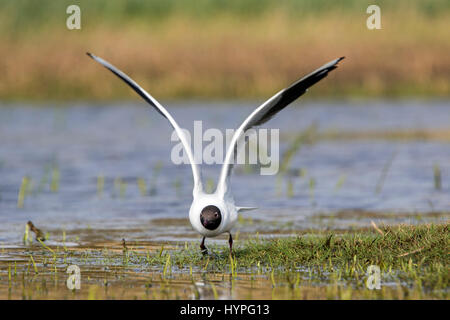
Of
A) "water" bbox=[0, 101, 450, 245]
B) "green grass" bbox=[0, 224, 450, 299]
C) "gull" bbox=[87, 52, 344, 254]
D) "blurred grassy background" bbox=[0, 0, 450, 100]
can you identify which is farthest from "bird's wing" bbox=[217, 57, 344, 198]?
"blurred grassy background" bbox=[0, 0, 450, 100]

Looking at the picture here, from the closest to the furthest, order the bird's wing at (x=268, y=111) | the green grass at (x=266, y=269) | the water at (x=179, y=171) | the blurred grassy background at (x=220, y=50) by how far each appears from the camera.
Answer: the green grass at (x=266, y=269) < the bird's wing at (x=268, y=111) < the water at (x=179, y=171) < the blurred grassy background at (x=220, y=50)

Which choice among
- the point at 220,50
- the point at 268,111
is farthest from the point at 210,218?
the point at 220,50

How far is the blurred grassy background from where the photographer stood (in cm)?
2245

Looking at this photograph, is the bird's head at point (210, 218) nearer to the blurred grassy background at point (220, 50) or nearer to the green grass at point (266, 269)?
the green grass at point (266, 269)

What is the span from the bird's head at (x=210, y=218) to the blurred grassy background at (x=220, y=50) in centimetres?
1447

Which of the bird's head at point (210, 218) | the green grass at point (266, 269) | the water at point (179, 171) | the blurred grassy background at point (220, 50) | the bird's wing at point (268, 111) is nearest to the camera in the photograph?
the green grass at point (266, 269)

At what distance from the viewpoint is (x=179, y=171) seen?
50.2ft

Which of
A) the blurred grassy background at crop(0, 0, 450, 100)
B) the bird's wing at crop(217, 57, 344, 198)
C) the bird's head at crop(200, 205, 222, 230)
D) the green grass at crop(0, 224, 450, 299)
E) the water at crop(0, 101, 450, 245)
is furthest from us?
the blurred grassy background at crop(0, 0, 450, 100)

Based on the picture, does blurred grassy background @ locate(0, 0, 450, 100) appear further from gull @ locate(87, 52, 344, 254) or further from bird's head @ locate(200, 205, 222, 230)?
bird's head @ locate(200, 205, 222, 230)

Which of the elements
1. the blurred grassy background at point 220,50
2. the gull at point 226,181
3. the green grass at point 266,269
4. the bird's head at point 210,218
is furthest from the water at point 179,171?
the bird's head at point 210,218

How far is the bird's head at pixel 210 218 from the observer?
7.64 metres

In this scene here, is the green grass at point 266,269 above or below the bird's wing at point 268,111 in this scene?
below

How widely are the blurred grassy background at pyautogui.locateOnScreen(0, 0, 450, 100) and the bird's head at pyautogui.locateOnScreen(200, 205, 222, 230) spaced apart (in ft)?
47.5
